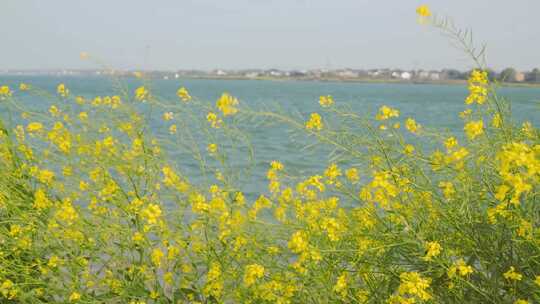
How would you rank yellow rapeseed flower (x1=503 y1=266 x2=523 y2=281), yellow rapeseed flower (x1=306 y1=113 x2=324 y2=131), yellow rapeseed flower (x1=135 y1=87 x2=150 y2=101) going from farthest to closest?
yellow rapeseed flower (x1=135 y1=87 x2=150 y2=101) < yellow rapeseed flower (x1=306 y1=113 x2=324 y2=131) < yellow rapeseed flower (x1=503 y1=266 x2=523 y2=281)

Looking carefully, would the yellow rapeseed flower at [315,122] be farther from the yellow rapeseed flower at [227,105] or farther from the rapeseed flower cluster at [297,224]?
the yellow rapeseed flower at [227,105]

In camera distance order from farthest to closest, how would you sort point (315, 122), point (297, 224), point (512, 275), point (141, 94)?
1. point (141, 94)
2. point (297, 224)
3. point (315, 122)
4. point (512, 275)

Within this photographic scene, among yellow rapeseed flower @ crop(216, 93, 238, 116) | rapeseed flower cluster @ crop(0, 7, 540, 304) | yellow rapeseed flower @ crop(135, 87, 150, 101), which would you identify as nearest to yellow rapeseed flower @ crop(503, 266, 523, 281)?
rapeseed flower cluster @ crop(0, 7, 540, 304)

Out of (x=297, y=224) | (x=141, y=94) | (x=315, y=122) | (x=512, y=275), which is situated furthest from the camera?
(x=141, y=94)

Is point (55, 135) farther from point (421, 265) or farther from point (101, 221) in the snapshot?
point (421, 265)

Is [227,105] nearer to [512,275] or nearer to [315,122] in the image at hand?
[315,122]

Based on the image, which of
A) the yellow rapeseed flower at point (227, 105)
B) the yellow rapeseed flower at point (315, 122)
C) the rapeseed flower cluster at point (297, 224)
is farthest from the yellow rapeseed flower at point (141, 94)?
the yellow rapeseed flower at point (315, 122)

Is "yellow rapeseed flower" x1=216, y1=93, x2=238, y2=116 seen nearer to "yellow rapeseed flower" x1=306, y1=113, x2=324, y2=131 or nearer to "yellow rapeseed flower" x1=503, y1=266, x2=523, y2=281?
"yellow rapeseed flower" x1=306, y1=113, x2=324, y2=131

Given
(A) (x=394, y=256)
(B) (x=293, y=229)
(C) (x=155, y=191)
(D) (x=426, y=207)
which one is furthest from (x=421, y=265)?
(C) (x=155, y=191)

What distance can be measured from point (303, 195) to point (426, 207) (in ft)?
2.20

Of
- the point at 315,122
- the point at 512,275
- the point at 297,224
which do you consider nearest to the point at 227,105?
the point at 315,122

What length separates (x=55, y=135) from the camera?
3.25m

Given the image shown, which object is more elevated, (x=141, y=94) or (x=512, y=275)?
(x=141, y=94)

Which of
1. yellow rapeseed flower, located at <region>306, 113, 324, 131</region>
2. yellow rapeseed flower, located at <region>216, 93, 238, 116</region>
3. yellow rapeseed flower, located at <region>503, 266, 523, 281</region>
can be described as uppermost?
yellow rapeseed flower, located at <region>216, 93, 238, 116</region>
